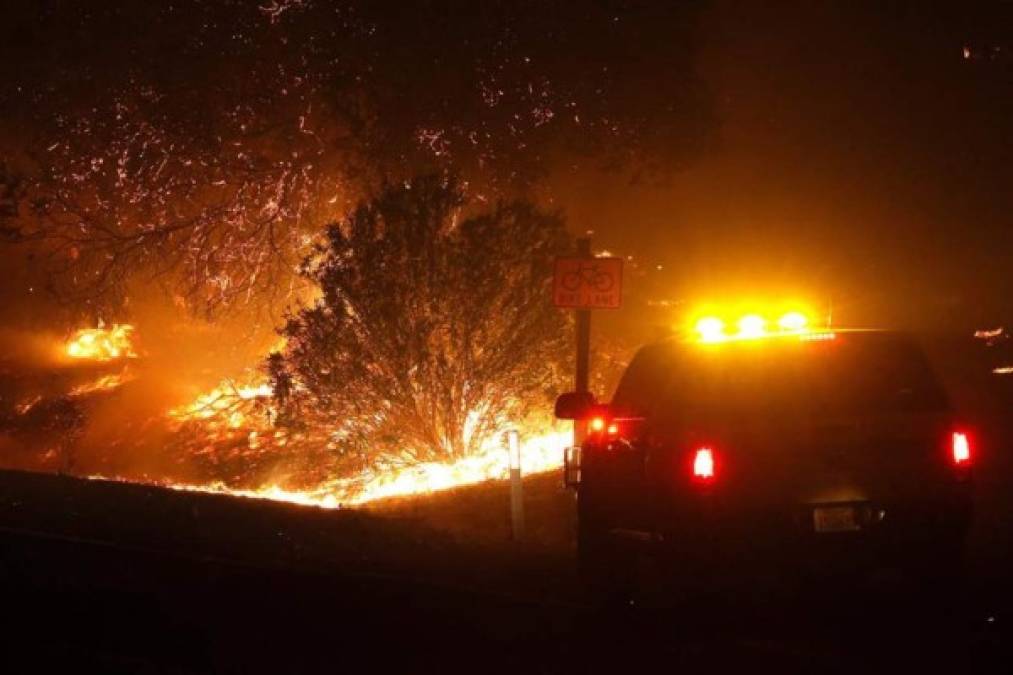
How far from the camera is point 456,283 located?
1723 centimetres

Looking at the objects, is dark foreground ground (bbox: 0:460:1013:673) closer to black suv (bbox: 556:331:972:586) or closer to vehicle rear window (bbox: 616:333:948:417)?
black suv (bbox: 556:331:972:586)

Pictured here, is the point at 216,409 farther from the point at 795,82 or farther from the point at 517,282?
the point at 795,82

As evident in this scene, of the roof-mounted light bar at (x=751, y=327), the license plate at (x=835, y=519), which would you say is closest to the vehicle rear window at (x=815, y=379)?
the roof-mounted light bar at (x=751, y=327)

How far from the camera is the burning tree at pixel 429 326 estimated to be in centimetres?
1727

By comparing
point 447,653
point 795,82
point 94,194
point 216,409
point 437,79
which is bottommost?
point 447,653

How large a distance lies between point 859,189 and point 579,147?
6.72m

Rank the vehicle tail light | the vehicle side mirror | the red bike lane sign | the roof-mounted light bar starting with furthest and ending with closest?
the red bike lane sign → the vehicle side mirror → the vehicle tail light → the roof-mounted light bar

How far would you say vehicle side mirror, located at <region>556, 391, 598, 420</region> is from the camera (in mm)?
9172

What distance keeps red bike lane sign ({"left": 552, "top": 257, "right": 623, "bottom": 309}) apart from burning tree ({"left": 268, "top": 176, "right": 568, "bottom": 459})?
5377 millimetres

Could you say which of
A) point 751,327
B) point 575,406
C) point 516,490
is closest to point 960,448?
point 751,327

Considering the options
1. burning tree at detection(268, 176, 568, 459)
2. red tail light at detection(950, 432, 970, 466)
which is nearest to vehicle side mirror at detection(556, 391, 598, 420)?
red tail light at detection(950, 432, 970, 466)

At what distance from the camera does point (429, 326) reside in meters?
17.2

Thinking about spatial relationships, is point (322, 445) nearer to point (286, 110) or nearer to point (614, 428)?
point (286, 110)

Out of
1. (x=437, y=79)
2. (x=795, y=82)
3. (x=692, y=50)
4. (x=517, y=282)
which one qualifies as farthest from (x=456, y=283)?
(x=795, y=82)
